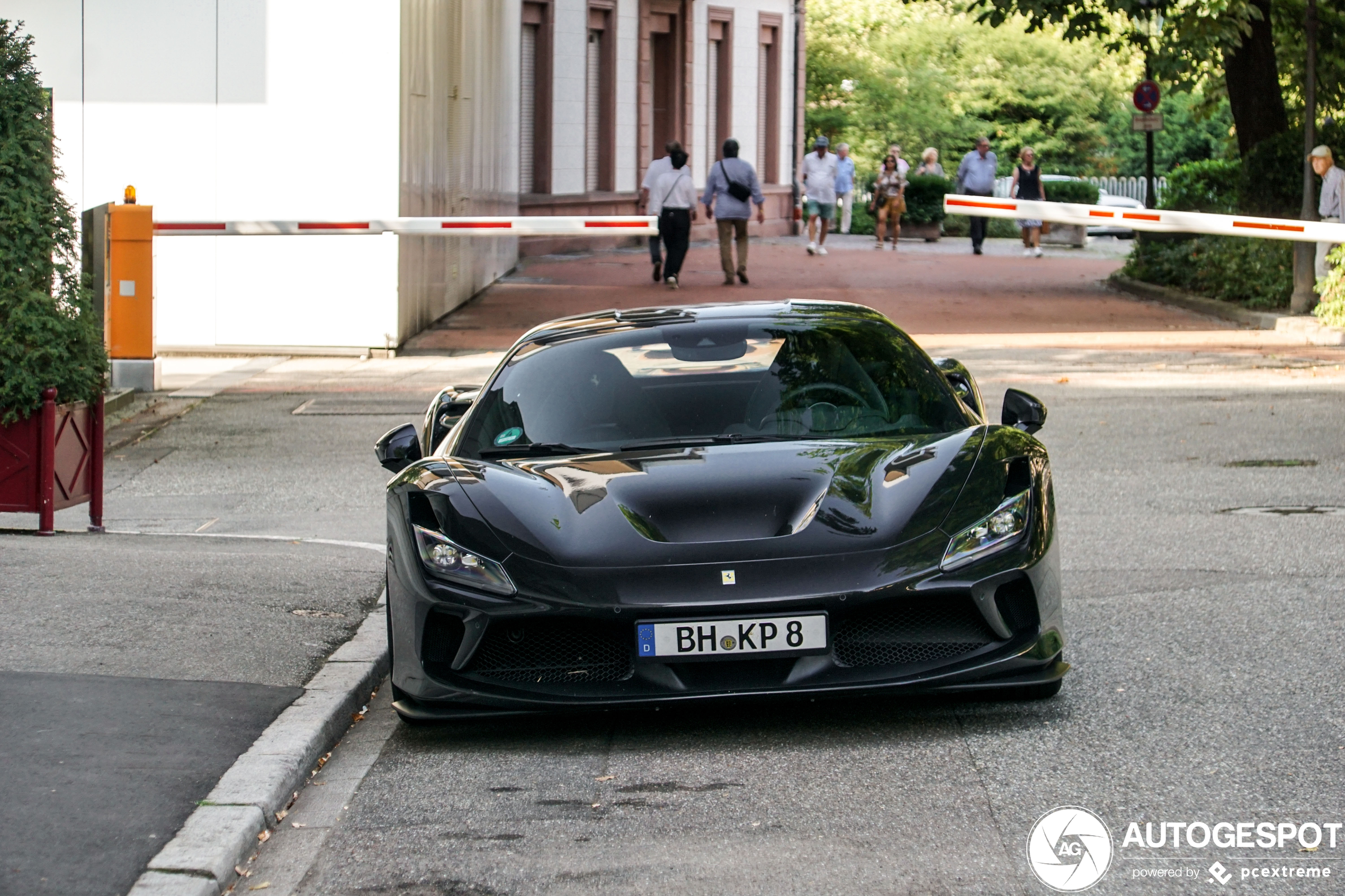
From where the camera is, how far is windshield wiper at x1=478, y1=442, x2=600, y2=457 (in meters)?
6.00

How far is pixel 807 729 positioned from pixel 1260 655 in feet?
5.87

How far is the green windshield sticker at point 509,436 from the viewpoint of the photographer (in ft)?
20.2

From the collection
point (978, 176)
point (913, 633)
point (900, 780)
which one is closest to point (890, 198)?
point (978, 176)

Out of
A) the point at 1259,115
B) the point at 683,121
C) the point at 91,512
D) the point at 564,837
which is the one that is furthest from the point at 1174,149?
the point at 564,837

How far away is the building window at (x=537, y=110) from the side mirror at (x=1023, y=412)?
24458 millimetres

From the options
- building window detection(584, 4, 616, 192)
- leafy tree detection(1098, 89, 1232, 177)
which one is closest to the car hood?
A: building window detection(584, 4, 616, 192)

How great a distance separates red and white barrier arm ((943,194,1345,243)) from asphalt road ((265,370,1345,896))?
1156 centimetres

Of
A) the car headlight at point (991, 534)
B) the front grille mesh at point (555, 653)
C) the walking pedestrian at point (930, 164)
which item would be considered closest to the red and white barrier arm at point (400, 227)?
the car headlight at point (991, 534)

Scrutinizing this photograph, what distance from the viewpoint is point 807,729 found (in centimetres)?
545

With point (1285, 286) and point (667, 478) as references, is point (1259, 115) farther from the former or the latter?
point (667, 478)

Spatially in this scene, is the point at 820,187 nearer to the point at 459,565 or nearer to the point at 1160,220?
the point at 1160,220

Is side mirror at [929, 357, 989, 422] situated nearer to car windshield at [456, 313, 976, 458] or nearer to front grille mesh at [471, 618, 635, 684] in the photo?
car windshield at [456, 313, 976, 458]

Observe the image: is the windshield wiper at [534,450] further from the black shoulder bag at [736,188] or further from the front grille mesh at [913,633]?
the black shoulder bag at [736,188]

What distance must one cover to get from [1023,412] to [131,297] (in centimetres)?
1134
